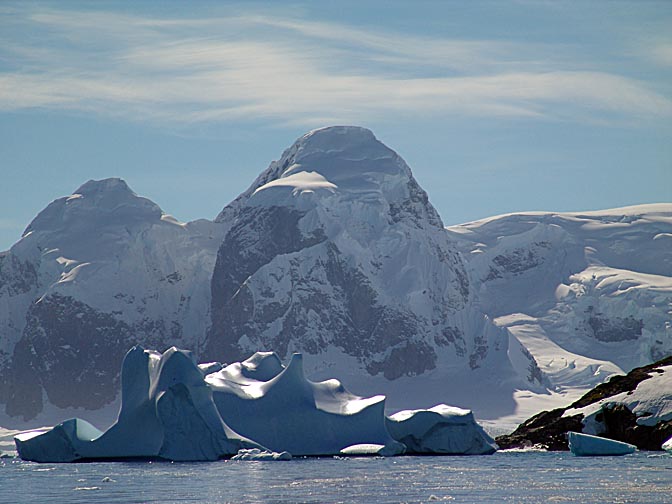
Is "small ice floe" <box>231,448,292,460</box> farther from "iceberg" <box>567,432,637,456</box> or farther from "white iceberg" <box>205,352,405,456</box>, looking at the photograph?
"iceberg" <box>567,432,637,456</box>

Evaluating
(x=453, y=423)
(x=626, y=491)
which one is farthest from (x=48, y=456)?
(x=626, y=491)

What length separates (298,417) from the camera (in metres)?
123

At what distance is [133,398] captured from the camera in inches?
4567

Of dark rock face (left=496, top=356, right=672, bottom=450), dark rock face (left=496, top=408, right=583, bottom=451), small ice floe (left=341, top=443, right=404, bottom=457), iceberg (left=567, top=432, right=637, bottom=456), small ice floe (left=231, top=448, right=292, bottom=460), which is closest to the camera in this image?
small ice floe (left=231, top=448, right=292, bottom=460)

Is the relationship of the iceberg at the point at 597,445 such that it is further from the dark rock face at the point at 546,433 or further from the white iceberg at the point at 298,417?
the white iceberg at the point at 298,417

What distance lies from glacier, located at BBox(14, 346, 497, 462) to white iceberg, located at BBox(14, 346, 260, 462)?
0.08m

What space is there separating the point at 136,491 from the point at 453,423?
170 ft

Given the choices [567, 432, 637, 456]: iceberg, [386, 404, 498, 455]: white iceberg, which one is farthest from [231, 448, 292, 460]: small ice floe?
[567, 432, 637, 456]: iceberg

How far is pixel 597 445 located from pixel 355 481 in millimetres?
32764

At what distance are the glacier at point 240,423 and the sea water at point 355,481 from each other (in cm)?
204

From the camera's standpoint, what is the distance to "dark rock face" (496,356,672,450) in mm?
121250

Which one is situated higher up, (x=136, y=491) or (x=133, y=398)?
(x=133, y=398)

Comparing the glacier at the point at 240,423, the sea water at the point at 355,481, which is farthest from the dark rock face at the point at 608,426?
the glacier at the point at 240,423

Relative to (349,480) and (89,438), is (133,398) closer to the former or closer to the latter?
(89,438)
